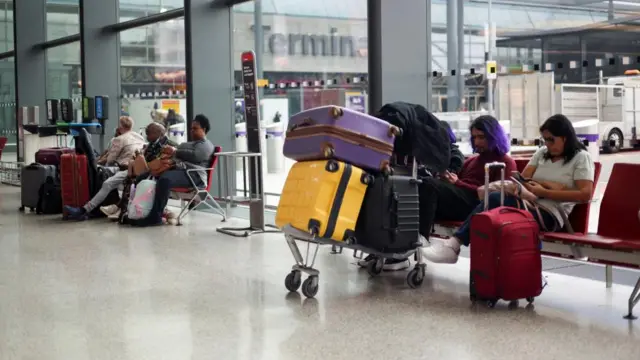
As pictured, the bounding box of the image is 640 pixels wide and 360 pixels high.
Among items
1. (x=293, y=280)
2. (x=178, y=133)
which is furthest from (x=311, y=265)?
(x=178, y=133)

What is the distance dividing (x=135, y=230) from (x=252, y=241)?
5.33 feet

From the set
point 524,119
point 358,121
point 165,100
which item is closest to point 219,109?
point 165,100

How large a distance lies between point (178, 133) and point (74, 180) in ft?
8.43

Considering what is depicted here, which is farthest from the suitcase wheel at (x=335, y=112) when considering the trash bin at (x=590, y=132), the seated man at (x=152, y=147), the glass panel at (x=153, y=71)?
the glass panel at (x=153, y=71)

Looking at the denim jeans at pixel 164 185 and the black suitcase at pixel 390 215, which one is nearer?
the black suitcase at pixel 390 215

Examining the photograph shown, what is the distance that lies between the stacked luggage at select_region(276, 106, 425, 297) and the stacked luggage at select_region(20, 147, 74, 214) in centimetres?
632

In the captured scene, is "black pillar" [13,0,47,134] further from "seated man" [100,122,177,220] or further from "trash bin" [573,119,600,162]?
"trash bin" [573,119,600,162]

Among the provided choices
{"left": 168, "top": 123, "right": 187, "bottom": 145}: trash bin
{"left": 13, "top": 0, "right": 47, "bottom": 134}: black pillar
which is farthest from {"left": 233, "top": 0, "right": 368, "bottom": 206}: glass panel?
{"left": 13, "top": 0, "right": 47, "bottom": 134}: black pillar

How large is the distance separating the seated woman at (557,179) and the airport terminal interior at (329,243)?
0.47 feet

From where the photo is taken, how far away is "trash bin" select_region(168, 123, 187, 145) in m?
12.4

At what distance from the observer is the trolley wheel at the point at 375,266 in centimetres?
596

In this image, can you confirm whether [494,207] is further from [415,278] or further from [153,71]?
[153,71]

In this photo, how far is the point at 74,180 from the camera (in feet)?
33.4

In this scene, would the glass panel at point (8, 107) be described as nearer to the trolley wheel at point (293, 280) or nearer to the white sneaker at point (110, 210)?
the white sneaker at point (110, 210)
